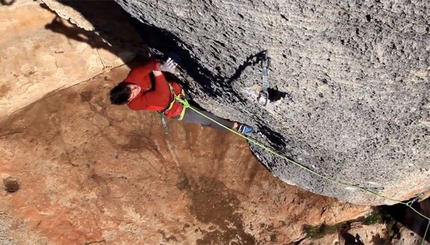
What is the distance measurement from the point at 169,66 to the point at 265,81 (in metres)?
0.93

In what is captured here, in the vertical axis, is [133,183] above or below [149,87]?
below

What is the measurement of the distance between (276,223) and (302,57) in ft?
7.84

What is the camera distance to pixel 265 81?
2.88 metres

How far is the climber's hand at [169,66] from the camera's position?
3494mm

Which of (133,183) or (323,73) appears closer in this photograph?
(323,73)

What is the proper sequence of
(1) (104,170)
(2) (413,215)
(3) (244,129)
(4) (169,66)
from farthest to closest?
1. (2) (413,215)
2. (1) (104,170)
3. (3) (244,129)
4. (4) (169,66)

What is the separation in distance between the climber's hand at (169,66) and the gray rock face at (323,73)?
11 cm

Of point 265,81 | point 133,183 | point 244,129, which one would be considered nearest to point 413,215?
point 244,129

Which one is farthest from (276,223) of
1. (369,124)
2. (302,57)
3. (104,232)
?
(302,57)

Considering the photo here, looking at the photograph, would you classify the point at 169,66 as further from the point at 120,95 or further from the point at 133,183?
the point at 133,183

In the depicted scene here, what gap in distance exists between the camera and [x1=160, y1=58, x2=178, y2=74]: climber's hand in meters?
3.49

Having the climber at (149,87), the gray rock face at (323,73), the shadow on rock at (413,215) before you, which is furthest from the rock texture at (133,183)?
the climber at (149,87)

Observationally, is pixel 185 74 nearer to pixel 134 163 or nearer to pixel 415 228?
pixel 134 163

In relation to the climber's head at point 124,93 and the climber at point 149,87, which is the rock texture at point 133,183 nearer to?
the climber at point 149,87
